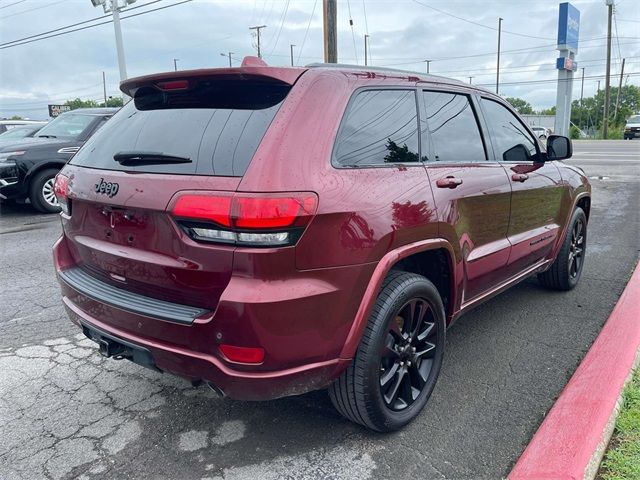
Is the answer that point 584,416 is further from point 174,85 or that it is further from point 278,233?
point 174,85

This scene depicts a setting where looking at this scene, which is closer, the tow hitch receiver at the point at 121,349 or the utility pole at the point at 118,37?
the tow hitch receiver at the point at 121,349

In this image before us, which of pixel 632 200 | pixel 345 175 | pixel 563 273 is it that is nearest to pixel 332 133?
pixel 345 175

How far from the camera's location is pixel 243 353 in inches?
84.5

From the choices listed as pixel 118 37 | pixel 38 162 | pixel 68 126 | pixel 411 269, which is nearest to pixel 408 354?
pixel 411 269

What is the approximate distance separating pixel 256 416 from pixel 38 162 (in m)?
Result: 7.50

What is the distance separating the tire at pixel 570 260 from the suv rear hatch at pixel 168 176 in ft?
11.1

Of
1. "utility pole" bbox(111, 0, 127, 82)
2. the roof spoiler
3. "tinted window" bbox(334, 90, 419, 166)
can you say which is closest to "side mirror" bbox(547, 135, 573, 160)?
"tinted window" bbox(334, 90, 419, 166)

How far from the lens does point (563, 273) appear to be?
15.7 feet

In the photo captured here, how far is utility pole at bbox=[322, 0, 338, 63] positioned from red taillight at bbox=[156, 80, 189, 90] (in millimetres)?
15274

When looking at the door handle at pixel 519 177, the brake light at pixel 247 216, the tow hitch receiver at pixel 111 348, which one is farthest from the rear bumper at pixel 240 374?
the door handle at pixel 519 177

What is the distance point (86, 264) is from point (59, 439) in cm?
90

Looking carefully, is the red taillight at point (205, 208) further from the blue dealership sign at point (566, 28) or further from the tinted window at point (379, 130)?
the blue dealership sign at point (566, 28)

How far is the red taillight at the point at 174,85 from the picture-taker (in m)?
2.55

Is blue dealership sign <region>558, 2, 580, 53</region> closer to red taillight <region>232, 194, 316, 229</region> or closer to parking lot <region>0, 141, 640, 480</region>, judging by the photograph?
parking lot <region>0, 141, 640, 480</region>
